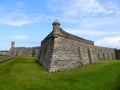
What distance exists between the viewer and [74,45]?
1257 inches

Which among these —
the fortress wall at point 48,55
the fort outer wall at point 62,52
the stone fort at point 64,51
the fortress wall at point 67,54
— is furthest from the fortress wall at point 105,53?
the fortress wall at point 48,55

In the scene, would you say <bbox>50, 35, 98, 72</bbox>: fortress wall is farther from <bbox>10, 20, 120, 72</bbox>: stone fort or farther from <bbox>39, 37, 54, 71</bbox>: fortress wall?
<bbox>39, 37, 54, 71</bbox>: fortress wall

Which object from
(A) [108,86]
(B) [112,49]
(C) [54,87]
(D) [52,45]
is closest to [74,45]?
(D) [52,45]

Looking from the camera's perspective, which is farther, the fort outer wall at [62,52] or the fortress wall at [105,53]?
the fortress wall at [105,53]

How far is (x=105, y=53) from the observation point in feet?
207

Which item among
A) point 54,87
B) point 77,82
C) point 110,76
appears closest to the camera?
point 54,87

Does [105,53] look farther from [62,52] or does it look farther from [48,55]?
[62,52]

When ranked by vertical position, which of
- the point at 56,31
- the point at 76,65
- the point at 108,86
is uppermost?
the point at 56,31

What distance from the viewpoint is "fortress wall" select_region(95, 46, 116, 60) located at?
60031 mm

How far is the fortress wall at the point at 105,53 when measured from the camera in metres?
60.0

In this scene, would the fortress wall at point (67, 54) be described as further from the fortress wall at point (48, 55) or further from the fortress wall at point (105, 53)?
the fortress wall at point (105, 53)

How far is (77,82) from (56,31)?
9543 millimetres

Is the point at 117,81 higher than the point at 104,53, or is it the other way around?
the point at 104,53

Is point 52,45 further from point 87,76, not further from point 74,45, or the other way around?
point 87,76
